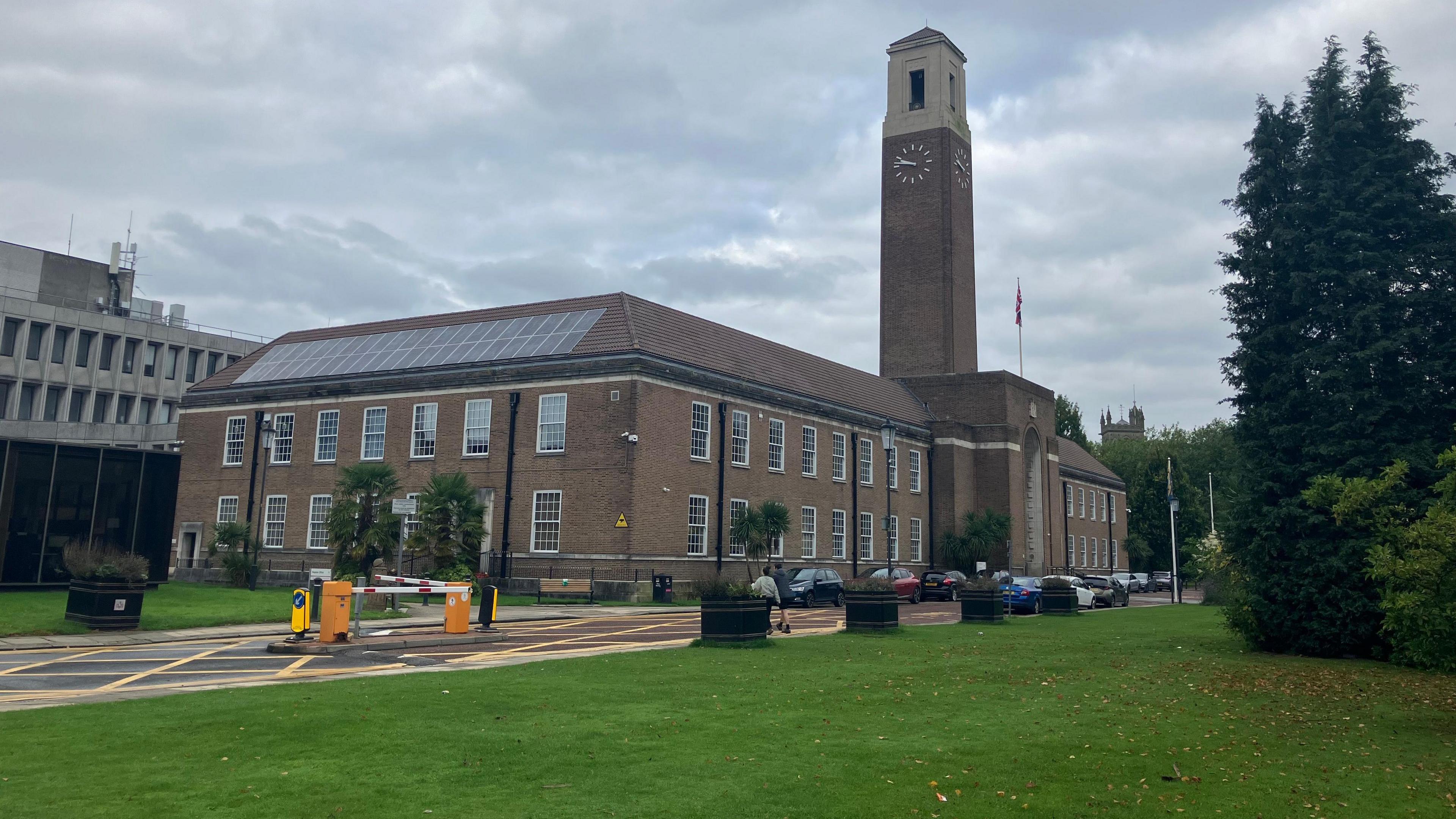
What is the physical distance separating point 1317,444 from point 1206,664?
552 centimetres

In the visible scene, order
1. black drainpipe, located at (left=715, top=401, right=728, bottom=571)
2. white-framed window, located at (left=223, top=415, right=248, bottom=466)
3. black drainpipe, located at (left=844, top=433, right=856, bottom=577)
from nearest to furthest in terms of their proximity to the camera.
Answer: black drainpipe, located at (left=715, top=401, right=728, bottom=571) → white-framed window, located at (left=223, top=415, right=248, bottom=466) → black drainpipe, located at (left=844, top=433, right=856, bottom=577)

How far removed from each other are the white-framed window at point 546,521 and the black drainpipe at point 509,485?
3.17 feet

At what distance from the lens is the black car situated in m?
42.1

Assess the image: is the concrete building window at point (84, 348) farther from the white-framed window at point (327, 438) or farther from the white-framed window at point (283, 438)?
the white-framed window at point (327, 438)

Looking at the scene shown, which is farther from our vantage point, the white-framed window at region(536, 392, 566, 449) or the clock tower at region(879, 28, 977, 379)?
the clock tower at region(879, 28, 977, 379)

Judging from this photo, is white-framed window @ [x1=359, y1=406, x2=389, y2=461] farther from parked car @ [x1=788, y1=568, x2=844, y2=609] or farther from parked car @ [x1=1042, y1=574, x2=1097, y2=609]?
parked car @ [x1=1042, y1=574, x2=1097, y2=609]

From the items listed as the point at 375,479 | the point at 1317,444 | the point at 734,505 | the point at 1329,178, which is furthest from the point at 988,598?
the point at 375,479

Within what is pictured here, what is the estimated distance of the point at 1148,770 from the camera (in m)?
8.81

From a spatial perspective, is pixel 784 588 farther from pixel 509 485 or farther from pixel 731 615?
pixel 731 615

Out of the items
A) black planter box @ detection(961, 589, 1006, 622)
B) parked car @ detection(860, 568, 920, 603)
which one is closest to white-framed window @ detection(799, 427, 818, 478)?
parked car @ detection(860, 568, 920, 603)

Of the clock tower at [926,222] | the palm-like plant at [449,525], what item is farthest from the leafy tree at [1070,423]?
the palm-like plant at [449,525]

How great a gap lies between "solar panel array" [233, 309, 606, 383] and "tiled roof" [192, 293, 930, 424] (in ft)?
1.71

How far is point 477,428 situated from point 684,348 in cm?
880

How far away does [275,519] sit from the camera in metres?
46.7
